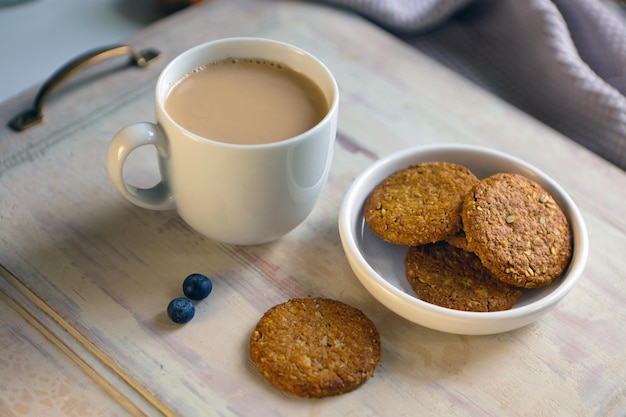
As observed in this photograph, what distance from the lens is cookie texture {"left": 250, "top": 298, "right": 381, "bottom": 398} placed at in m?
0.83

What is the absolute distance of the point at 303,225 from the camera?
3.46ft

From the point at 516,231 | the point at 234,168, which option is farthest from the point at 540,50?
the point at 234,168

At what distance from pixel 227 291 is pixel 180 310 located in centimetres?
8

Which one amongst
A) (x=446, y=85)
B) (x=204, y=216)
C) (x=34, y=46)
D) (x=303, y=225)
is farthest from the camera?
(x=34, y=46)

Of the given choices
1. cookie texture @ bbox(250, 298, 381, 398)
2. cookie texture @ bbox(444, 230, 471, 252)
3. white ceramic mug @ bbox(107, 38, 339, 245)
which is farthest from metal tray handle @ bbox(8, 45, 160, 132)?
cookie texture @ bbox(444, 230, 471, 252)

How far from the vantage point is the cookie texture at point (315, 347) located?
0.83 meters

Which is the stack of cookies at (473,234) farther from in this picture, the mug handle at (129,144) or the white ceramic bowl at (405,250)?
the mug handle at (129,144)

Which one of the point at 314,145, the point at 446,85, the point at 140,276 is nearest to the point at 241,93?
the point at 314,145

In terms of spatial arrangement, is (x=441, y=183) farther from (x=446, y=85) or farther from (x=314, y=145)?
(x=446, y=85)

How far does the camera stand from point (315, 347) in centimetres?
86

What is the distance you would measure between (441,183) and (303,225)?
21 cm

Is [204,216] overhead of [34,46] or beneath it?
overhead

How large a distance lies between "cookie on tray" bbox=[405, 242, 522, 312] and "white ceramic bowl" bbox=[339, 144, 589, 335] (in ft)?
0.09

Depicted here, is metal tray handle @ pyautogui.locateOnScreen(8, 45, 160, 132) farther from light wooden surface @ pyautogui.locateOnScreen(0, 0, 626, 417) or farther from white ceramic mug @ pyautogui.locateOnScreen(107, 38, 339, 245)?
white ceramic mug @ pyautogui.locateOnScreen(107, 38, 339, 245)
